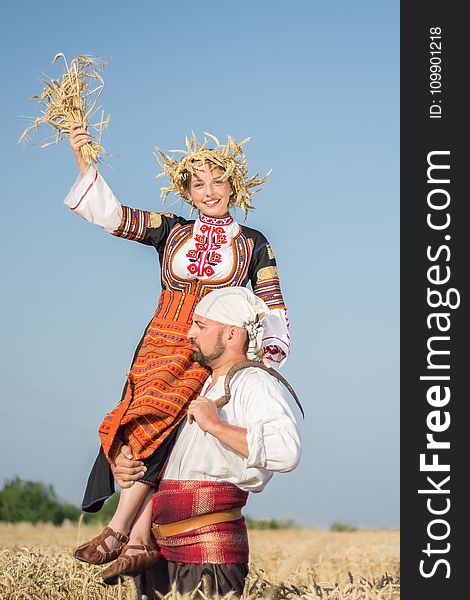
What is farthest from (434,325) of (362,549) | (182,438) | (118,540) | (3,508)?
(3,508)

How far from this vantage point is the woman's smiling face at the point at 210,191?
5.91m

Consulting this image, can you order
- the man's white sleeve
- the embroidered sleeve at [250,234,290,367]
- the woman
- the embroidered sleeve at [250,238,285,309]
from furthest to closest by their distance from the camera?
the embroidered sleeve at [250,238,285,309], the embroidered sleeve at [250,234,290,367], the woman, the man's white sleeve

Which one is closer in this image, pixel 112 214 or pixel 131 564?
pixel 131 564

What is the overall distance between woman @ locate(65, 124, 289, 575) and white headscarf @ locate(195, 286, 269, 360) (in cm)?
12

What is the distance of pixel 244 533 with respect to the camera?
5.49m

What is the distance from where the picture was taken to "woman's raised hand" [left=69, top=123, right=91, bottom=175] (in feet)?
18.8

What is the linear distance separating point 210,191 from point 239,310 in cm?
86

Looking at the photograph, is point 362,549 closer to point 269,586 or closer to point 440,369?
point 269,586

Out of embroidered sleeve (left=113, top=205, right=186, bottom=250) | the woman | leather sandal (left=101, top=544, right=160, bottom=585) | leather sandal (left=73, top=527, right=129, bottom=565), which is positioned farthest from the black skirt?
embroidered sleeve (left=113, top=205, right=186, bottom=250)

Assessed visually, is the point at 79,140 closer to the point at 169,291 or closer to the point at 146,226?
the point at 146,226

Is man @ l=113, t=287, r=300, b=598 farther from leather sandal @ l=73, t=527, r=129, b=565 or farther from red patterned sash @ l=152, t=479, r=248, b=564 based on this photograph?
leather sandal @ l=73, t=527, r=129, b=565

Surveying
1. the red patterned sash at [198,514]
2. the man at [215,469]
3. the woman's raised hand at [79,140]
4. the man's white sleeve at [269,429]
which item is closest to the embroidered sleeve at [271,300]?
the man at [215,469]

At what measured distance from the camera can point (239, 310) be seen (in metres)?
5.43

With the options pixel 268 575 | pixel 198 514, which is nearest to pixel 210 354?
pixel 198 514
